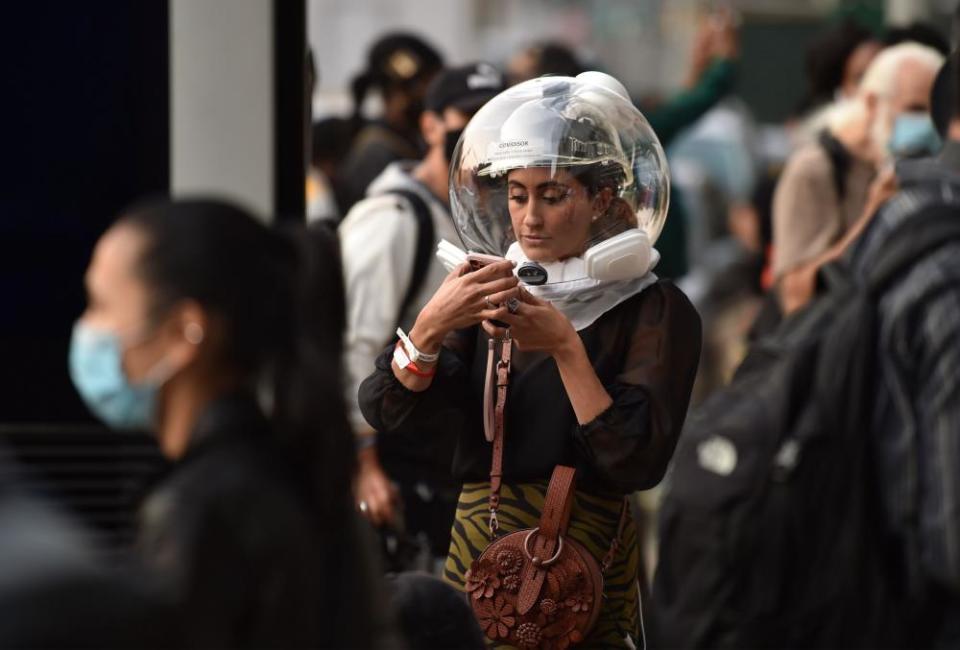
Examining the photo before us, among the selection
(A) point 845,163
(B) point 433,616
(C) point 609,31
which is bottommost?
(C) point 609,31

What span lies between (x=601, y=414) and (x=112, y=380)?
3.91ft

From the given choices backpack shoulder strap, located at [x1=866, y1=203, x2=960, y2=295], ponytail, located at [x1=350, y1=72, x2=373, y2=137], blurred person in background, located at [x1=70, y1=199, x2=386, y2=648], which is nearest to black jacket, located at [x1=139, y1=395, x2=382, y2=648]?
blurred person in background, located at [x1=70, y1=199, x2=386, y2=648]

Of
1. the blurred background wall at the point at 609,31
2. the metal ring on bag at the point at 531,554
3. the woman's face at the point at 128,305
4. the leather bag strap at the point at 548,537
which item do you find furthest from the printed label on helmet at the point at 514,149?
the blurred background wall at the point at 609,31

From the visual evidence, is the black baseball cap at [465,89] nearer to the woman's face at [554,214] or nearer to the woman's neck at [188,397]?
the woman's face at [554,214]

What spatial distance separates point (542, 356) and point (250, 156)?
208 centimetres

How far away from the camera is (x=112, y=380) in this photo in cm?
255

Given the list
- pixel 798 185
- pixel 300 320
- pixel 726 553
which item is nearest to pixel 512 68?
pixel 798 185

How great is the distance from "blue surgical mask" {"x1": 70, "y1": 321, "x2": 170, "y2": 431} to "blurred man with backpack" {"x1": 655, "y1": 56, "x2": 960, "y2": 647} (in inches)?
46.9

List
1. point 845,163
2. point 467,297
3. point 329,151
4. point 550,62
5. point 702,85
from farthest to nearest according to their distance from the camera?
point 329,151
point 550,62
point 702,85
point 845,163
point 467,297

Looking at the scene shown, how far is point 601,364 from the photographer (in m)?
3.64

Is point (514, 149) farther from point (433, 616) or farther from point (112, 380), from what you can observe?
point (112, 380)

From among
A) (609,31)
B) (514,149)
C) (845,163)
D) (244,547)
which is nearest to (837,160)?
(845,163)

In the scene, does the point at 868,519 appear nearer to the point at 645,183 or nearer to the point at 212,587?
the point at 645,183

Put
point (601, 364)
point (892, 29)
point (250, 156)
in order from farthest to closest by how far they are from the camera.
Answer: point (892, 29)
point (250, 156)
point (601, 364)
